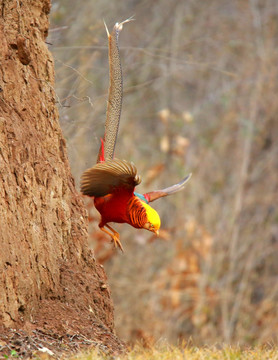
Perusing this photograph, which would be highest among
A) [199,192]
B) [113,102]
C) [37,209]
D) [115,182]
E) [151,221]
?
[113,102]

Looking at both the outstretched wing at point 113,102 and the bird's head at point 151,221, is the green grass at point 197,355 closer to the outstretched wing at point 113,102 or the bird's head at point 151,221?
the bird's head at point 151,221

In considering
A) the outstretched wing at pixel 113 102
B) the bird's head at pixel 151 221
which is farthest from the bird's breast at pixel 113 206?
the outstretched wing at pixel 113 102

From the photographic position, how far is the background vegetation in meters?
9.64

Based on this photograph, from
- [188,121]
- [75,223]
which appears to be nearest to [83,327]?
[75,223]

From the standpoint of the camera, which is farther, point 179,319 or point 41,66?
point 179,319

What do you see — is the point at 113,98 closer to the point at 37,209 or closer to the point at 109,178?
the point at 109,178

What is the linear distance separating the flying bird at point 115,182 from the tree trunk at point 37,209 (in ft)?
0.75

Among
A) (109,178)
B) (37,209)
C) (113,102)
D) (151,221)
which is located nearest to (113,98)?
(113,102)

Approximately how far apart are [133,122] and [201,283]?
3.20 metres

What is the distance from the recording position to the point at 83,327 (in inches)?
161

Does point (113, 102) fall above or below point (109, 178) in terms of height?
above

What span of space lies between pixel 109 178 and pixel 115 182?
5cm

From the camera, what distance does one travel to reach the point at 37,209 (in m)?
4.11

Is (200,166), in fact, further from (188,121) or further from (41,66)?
(41,66)
